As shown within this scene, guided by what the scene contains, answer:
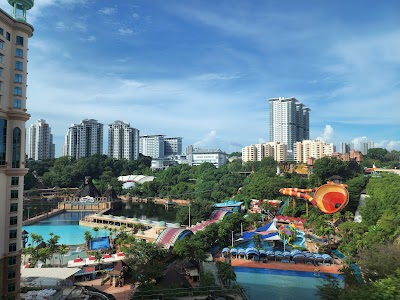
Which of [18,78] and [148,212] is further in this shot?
[148,212]

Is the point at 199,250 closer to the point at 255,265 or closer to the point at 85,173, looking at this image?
the point at 255,265

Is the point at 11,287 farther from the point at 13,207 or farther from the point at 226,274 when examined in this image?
the point at 226,274

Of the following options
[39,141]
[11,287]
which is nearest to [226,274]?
[11,287]

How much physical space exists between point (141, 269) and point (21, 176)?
7.26 meters

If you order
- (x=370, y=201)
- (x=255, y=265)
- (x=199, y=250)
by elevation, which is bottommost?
(x=255, y=265)

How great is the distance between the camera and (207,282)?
1476cm

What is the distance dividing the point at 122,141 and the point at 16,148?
96.8 meters

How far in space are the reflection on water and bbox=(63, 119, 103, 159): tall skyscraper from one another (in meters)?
51.2

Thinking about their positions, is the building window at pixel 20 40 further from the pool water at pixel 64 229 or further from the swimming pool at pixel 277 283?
the pool water at pixel 64 229

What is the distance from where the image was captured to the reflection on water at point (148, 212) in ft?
142

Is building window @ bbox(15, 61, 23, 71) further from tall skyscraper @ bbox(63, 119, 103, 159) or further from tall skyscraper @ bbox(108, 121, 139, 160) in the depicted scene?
tall skyscraper @ bbox(108, 121, 139, 160)

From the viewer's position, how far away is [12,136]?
1256 cm

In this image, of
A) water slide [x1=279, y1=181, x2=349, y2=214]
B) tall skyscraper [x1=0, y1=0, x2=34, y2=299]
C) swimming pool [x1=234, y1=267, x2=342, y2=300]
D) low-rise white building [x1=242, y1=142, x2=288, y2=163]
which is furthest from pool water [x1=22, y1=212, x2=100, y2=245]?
low-rise white building [x1=242, y1=142, x2=288, y2=163]

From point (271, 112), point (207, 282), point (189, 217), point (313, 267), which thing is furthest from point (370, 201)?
point (271, 112)
